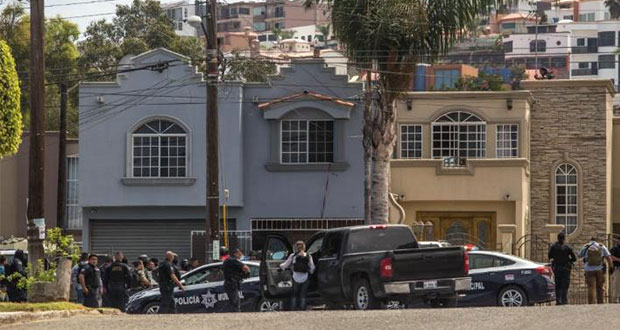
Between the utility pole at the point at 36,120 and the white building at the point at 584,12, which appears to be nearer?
the utility pole at the point at 36,120

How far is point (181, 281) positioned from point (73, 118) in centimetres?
3830

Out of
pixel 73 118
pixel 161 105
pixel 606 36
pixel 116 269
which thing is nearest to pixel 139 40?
pixel 73 118

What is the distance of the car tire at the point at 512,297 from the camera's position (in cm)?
2925

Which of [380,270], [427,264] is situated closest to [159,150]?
[380,270]

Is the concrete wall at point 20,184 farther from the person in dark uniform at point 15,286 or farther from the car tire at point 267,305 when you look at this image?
the car tire at point 267,305

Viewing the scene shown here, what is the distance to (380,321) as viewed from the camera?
2045 cm

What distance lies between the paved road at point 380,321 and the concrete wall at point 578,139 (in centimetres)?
2442

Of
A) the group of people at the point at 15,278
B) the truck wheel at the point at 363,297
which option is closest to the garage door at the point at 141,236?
the group of people at the point at 15,278

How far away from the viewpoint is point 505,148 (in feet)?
148

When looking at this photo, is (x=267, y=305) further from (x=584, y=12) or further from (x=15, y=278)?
(x=584, y=12)

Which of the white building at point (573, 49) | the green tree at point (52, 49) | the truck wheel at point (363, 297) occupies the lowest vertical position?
the truck wheel at point (363, 297)

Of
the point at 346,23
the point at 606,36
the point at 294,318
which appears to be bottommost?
the point at 294,318

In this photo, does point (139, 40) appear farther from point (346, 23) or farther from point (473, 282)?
point (473, 282)

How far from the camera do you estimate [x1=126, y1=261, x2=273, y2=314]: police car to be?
29.2 m
